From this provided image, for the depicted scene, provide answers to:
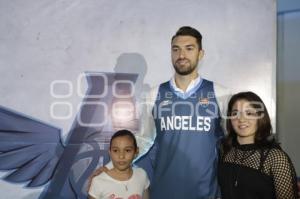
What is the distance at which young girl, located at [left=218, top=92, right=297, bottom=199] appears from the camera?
3.91 feet

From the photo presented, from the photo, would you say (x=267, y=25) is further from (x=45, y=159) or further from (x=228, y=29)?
(x=45, y=159)

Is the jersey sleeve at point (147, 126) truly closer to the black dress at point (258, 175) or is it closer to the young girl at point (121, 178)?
the young girl at point (121, 178)

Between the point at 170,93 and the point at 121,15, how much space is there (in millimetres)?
564

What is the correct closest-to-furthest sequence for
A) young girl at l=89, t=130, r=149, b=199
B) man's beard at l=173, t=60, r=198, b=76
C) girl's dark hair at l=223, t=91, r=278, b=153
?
girl's dark hair at l=223, t=91, r=278, b=153 < young girl at l=89, t=130, r=149, b=199 < man's beard at l=173, t=60, r=198, b=76

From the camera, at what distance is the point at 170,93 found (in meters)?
1.80

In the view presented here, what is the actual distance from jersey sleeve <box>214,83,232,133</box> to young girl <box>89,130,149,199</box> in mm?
502

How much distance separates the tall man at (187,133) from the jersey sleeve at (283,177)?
0.49 meters

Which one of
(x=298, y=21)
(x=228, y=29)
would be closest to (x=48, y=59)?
(x=228, y=29)

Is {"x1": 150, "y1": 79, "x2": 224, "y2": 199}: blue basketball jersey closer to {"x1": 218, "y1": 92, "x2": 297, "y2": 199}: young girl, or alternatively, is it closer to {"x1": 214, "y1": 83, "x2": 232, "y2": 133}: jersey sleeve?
{"x1": 214, "y1": 83, "x2": 232, "y2": 133}: jersey sleeve

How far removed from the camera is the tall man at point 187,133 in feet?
5.48

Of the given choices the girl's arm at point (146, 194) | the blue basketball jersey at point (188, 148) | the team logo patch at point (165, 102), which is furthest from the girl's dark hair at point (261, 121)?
the girl's arm at point (146, 194)

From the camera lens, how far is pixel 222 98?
5.81ft

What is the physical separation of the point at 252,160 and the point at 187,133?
0.47 meters

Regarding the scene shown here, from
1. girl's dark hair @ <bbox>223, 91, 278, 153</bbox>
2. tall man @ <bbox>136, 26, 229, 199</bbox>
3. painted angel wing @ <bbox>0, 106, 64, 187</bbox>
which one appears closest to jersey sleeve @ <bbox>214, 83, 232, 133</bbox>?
tall man @ <bbox>136, 26, 229, 199</bbox>
